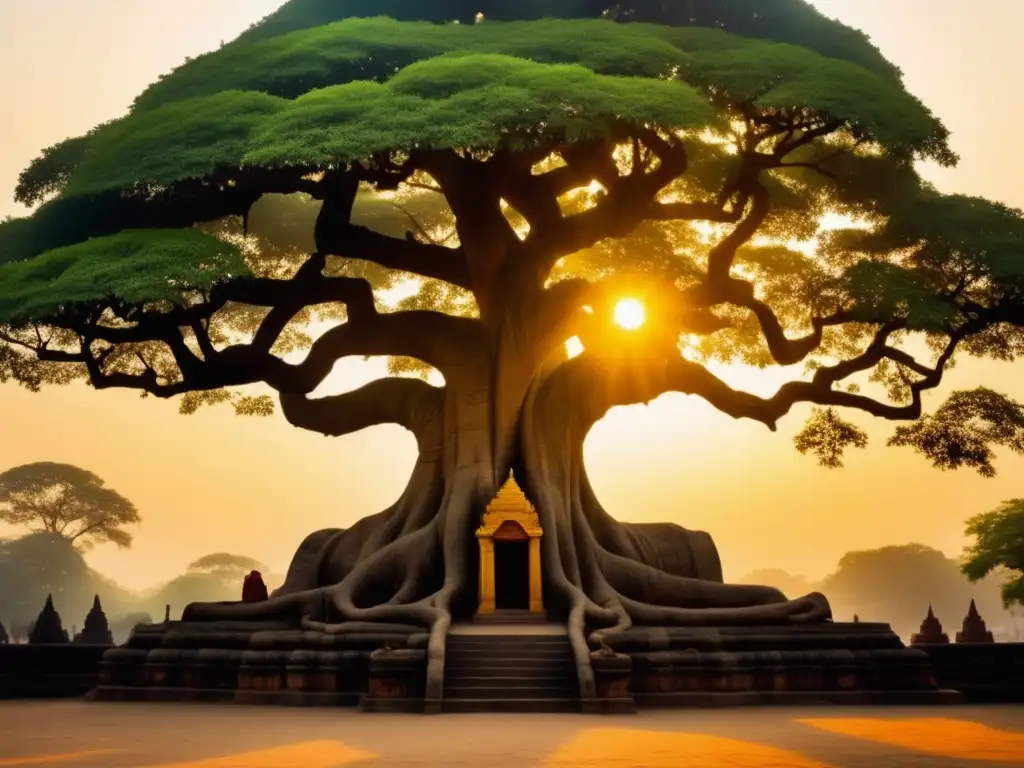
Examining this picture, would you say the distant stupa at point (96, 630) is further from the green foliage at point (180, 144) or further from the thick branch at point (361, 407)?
the green foliage at point (180, 144)

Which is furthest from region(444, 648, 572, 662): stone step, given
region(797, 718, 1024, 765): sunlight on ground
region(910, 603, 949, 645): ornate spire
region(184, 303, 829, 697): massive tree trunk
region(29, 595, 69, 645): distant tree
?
region(910, 603, 949, 645): ornate spire

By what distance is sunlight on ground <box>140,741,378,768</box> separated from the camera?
10.9 meters

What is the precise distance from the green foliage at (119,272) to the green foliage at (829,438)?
50.6 ft

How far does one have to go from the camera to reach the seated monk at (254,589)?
23781mm

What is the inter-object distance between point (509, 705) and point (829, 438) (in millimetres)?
14644

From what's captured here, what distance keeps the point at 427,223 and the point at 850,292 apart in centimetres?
1312

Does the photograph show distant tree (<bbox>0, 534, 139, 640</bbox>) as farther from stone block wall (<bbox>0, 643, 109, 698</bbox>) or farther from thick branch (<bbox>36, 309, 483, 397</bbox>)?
thick branch (<bbox>36, 309, 483, 397</bbox>)

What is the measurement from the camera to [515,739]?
1299 cm

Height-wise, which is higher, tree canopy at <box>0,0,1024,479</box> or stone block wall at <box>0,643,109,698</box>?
tree canopy at <box>0,0,1024,479</box>

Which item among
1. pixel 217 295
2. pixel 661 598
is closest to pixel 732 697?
pixel 661 598

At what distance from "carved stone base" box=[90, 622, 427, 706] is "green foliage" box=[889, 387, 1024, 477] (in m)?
13.1

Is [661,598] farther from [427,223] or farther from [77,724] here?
[427,223]

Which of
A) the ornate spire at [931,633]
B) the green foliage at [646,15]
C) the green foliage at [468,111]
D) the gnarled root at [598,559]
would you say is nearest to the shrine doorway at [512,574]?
the gnarled root at [598,559]

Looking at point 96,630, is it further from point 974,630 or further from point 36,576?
point 36,576
